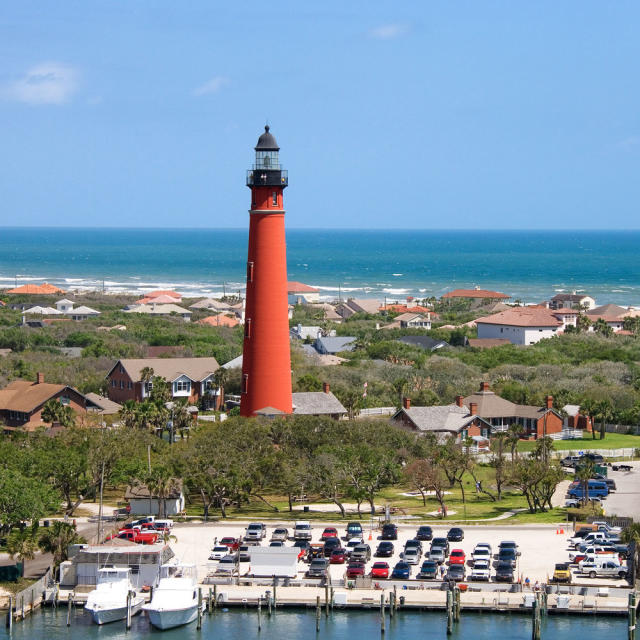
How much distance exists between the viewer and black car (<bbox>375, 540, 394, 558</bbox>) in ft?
152

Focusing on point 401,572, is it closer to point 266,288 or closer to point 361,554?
point 361,554

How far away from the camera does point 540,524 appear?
51.8 metres

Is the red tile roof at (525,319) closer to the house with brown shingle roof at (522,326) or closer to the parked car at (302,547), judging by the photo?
the house with brown shingle roof at (522,326)

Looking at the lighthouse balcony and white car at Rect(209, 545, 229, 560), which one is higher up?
the lighthouse balcony

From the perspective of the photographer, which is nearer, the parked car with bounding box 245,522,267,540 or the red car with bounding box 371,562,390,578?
the red car with bounding box 371,562,390,578

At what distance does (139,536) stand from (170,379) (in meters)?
32.9

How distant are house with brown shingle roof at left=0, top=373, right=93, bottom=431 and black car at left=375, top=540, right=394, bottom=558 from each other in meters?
27.8

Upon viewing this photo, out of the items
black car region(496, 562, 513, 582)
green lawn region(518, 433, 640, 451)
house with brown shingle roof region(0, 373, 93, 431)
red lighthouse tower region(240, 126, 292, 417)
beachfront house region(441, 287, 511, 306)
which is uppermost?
red lighthouse tower region(240, 126, 292, 417)

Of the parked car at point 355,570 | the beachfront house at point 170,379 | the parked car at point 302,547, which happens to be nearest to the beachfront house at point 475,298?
the beachfront house at point 170,379

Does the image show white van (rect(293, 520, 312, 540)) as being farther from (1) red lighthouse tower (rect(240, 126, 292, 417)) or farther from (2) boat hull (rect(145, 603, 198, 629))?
(1) red lighthouse tower (rect(240, 126, 292, 417))

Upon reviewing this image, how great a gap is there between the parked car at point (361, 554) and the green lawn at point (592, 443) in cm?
2474

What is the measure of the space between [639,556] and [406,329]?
75.0 metres

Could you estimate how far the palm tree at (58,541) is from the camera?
145 ft

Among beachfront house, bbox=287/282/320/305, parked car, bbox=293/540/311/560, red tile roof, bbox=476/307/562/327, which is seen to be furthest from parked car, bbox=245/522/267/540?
beachfront house, bbox=287/282/320/305
